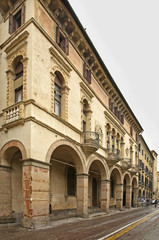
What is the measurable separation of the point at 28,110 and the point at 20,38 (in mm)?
4194

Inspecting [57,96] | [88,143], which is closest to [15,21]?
[57,96]

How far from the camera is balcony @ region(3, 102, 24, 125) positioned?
10766 millimetres

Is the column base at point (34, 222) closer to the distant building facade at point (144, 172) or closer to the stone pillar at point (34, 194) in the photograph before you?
the stone pillar at point (34, 194)

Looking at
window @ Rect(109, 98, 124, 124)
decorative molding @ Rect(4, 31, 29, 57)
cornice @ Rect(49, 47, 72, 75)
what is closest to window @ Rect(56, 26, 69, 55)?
cornice @ Rect(49, 47, 72, 75)

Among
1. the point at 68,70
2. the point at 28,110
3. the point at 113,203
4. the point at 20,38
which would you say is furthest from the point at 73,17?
the point at 113,203

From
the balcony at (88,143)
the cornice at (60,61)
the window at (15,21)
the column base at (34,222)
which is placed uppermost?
the window at (15,21)

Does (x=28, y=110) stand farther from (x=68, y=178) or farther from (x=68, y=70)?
(x=68, y=178)

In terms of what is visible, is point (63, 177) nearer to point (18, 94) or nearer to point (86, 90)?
point (86, 90)

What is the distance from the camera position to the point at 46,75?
12.1 meters

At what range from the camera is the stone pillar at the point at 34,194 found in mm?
9703

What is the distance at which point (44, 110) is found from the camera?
11.5 m

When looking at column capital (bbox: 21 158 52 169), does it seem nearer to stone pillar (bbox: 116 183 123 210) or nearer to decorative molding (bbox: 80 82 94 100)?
decorative molding (bbox: 80 82 94 100)

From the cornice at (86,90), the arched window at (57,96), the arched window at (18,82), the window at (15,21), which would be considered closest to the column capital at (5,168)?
the arched window at (18,82)

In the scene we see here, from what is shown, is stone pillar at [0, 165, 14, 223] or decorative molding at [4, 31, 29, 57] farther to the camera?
decorative molding at [4, 31, 29, 57]
